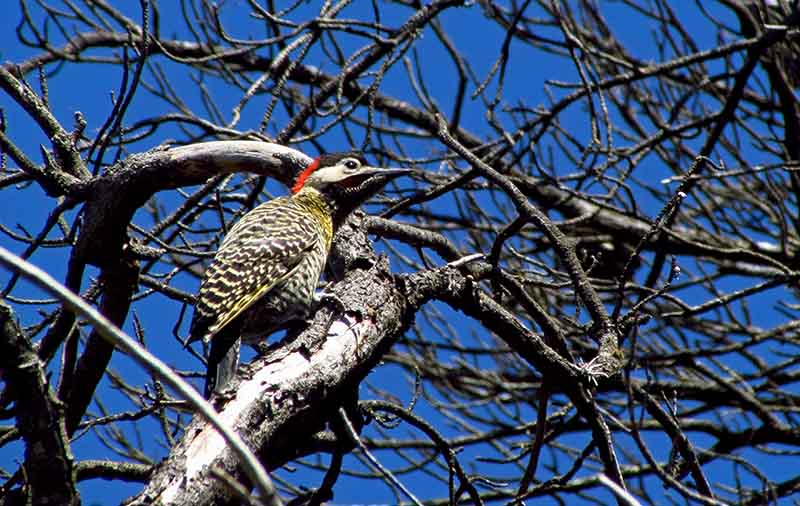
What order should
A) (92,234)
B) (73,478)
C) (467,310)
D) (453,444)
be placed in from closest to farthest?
(73,478) < (92,234) < (467,310) < (453,444)

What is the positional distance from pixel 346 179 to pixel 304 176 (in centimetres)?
56

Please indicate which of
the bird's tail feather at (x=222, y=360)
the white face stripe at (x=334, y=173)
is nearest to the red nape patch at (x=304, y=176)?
the white face stripe at (x=334, y=173)

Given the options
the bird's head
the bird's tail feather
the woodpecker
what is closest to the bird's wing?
the woodpecker

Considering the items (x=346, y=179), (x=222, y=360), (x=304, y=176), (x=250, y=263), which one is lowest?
(x=222, y=360)

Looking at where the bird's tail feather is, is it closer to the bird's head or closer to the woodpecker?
the woodpecker

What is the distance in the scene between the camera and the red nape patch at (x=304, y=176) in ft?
16.0

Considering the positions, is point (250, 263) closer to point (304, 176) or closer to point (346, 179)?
point (304, 176)

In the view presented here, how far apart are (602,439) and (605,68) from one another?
167 inches

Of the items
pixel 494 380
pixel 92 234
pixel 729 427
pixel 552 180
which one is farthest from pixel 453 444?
pixel 92 234

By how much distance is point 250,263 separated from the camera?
490cm

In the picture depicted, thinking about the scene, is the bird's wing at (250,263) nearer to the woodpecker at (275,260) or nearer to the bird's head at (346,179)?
the woodpecker at (275,260)

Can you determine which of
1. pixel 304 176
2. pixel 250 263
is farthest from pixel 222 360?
pixel 304 176

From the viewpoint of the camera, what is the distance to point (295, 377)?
3.35m

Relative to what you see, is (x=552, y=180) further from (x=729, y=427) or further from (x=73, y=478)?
(x=73, y=478)
